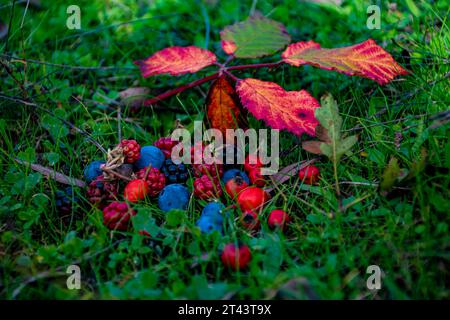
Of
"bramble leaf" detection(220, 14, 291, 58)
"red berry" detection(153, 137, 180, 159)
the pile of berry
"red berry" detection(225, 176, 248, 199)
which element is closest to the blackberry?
the pile of berry

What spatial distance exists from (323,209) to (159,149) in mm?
903

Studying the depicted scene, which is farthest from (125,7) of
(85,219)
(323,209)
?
(323,209)

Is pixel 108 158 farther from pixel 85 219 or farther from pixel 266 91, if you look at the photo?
pixel 266 91

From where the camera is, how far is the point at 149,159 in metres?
2.31

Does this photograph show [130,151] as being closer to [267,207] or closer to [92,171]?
[92,171]

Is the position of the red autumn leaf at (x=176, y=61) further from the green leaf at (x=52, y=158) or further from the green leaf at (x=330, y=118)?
the green leaf at (x=330, y=118)

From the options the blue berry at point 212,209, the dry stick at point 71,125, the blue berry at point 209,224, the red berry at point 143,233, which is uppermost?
the dry stick at point 71,125

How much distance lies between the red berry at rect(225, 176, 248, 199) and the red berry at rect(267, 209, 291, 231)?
217 mm

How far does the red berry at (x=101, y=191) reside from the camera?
215 centimetres

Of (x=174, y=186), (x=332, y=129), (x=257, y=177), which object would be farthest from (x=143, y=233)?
(x=332, y=129)

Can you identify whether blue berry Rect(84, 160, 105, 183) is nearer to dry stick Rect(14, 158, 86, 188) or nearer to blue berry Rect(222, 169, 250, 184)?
dry stick Rect(14, 158, 86, 188)

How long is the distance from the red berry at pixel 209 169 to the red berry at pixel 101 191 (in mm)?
416

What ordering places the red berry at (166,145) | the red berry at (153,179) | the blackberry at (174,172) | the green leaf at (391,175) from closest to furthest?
the green leaf at (391,175)
the red berry at (153,179)
the blackberry at (174,172)
the red berry at (166,145)

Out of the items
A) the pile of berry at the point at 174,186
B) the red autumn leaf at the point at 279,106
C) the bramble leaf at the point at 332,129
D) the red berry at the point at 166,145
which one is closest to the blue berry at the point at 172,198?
the pile of berry at the point at 174,186
